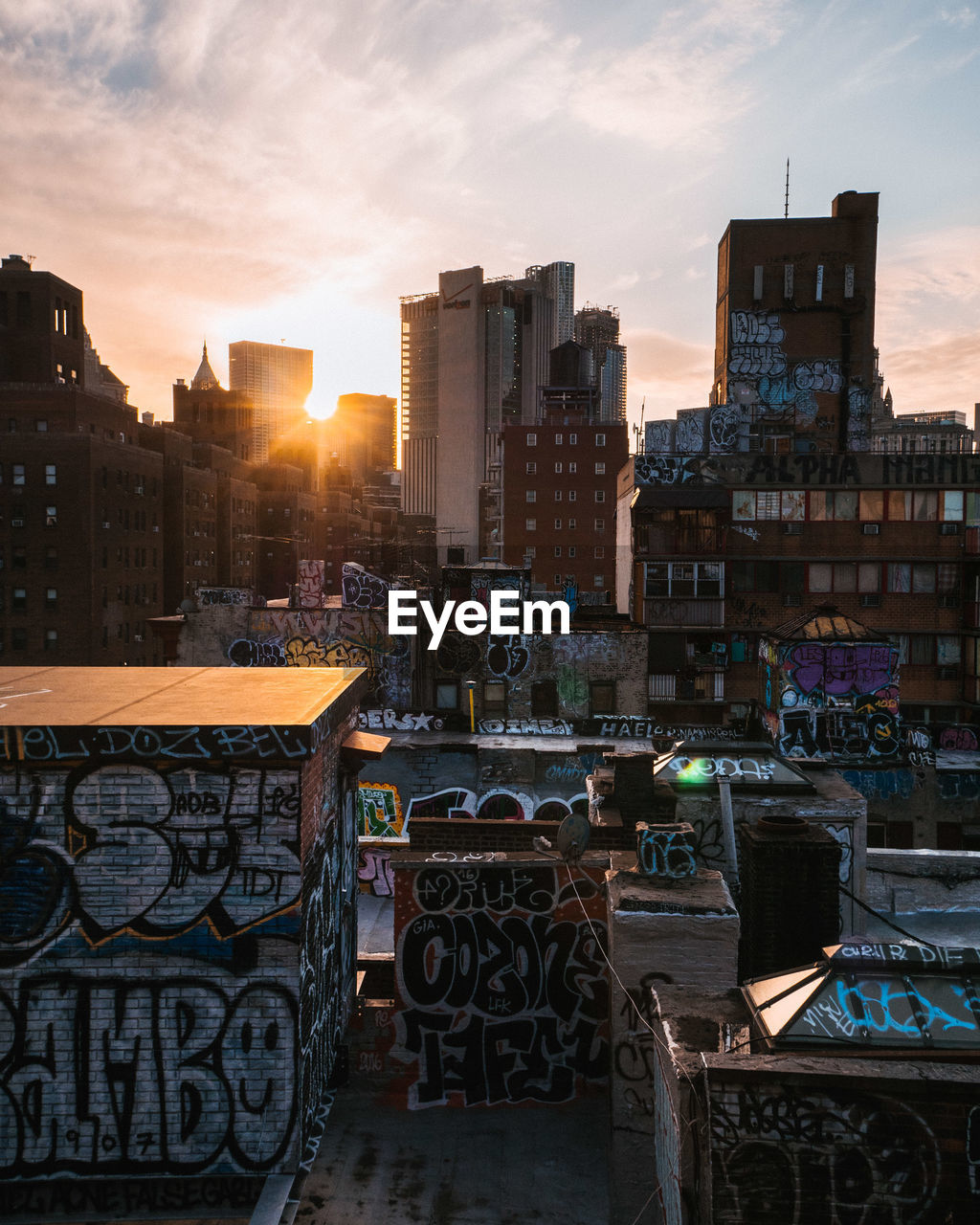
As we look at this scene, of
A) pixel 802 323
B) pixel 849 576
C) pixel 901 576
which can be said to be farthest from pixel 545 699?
pixel 802 323

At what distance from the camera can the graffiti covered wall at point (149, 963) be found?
A: 8047 millimetres

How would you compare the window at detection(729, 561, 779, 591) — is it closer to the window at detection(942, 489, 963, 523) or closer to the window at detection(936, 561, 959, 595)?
the window at detection(936, 561, 959, 595)

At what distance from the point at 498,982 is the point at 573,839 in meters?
1.94

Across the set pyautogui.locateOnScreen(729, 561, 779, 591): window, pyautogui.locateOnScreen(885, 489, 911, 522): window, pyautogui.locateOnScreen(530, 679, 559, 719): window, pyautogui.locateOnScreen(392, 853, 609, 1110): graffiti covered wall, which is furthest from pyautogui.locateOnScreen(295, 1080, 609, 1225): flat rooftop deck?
pyautogui.locateOnScreen(885, 489, 911, 522): window

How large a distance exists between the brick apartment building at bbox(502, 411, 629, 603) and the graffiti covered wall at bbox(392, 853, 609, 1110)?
85.6 m

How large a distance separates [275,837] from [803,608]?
4301 centimetres

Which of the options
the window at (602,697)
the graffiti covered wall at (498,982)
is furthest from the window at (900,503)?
the graffiti covered wall at (498,982)

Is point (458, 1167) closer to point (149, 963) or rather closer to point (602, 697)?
point (149, 963)

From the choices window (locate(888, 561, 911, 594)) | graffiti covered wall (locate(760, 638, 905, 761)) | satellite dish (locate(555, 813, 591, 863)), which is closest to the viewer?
satellite dish (locate(555, 813, 591, 863))

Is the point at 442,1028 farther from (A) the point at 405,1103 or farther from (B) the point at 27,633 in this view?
(B) the point at 27,633

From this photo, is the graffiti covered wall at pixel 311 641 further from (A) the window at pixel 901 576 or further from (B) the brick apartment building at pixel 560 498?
(B) the brick apartment building at pixel 560 498

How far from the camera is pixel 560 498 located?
96.2m

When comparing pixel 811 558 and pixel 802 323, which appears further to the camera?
pixel 802 323

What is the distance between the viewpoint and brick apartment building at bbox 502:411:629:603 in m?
95.8
